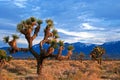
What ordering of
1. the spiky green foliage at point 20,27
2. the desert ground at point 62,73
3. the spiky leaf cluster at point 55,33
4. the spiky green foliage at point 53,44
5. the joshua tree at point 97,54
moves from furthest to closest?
the joshua tree at point 97,54 < the spiky leaf cluster at point 55,33 < the spiky green foliage at point 20,27 < the spiky green foliage at point 53,44 < the desert ground at point 62,73

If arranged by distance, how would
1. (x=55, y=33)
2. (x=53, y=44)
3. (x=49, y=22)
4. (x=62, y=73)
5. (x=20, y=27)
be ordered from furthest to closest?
(x=55, y=33) → (x=49, y=22) → (x=20, y=27) → (x=53, y=44) → (x=62, y=73)

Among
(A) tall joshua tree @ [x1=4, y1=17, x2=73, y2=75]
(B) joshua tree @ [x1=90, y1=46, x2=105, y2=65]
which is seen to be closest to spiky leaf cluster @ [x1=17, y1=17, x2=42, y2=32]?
(A) tall joshua tree @ [x1=4, y1=17, x2=73, y2=75]

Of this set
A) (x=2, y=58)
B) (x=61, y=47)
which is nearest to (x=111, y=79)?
(x=61, y=47)

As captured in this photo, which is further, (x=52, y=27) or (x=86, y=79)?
(x=52, y=27)

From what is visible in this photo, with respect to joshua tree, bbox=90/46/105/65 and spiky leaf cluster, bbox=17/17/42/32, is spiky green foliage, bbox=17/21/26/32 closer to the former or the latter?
spiky leaf cluster, bbox=17/17/42/32

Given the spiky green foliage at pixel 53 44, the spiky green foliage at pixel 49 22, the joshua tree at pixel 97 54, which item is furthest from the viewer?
the joshua tree at pixel 97 54

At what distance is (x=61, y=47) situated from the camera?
2756cm

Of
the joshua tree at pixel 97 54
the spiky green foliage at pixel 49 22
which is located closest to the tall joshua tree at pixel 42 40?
the spiky green foliage at pixel 49 22

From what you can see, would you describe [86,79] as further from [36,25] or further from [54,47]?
[36,25]

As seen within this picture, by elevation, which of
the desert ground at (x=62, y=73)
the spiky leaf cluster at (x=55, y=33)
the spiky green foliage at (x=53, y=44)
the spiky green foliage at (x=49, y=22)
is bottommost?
the desert ground at (x=62, y=73)

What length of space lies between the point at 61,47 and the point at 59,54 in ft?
1.98

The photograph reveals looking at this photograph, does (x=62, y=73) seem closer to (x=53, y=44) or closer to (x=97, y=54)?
(x=53, y=44)

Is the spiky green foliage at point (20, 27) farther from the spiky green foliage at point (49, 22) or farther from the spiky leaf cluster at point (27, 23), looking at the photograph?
the spiky green foliage at point (49, 22)

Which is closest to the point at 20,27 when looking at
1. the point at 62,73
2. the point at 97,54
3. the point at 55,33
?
the point at 55,33
